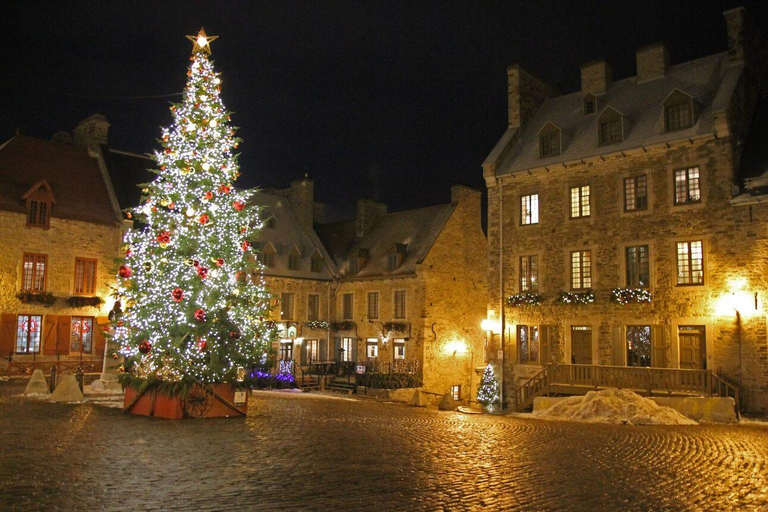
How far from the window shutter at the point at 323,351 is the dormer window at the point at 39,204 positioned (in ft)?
48.7

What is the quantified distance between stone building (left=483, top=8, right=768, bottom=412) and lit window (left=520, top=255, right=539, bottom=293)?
0.18 ft

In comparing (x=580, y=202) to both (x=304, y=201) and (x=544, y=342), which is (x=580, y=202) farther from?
(x=304, y=201)

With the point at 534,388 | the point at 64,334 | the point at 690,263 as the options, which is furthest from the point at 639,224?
the point at 64,334

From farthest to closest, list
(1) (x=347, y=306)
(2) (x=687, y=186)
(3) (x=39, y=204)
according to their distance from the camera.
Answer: (1) (x=347, y=306)
(3) (x=39, y=204)
(2) (x=687, y=186)

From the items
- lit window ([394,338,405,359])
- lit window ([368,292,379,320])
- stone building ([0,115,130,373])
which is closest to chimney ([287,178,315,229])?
lit window ([368,292,379,320])

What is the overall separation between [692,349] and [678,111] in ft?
26.9

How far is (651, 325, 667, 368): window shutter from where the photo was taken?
22078 millimetres

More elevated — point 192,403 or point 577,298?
point 577,298

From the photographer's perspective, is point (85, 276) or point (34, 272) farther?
point (85, 276)

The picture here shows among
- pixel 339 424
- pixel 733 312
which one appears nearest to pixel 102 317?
pixel 339 424

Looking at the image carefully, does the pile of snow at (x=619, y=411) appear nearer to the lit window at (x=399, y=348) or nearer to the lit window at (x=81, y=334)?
the lit window at (x=399, y=348)

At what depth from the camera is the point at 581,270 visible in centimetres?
2444

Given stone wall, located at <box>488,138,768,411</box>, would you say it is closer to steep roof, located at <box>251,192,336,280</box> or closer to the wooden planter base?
steep roof, located at <box>251,192,336,280</box>

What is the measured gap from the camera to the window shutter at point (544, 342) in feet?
81.9
